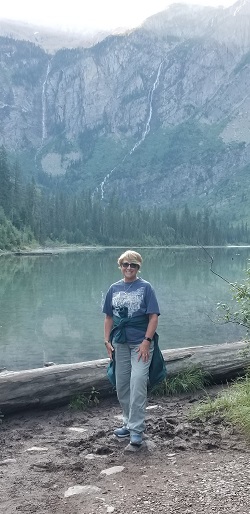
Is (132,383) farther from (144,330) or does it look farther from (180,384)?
(180,384)

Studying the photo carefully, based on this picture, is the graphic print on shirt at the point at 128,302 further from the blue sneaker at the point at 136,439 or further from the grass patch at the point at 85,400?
the grass patch at the point at 85,400

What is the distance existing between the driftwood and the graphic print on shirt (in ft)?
9.29

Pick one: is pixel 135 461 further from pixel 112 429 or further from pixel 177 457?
pixel 112 429

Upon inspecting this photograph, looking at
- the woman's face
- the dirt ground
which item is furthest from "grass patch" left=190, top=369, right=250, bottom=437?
the woman's face

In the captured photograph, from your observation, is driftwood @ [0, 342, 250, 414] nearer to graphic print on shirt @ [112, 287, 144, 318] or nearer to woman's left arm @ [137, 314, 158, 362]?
graphic print on shirt @ [112, 287, 144, 318]

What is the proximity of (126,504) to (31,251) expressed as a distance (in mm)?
104139

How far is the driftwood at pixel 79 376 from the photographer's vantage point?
10625 mm

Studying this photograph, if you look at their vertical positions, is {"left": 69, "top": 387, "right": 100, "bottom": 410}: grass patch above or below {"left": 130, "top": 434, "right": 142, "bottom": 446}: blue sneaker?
below

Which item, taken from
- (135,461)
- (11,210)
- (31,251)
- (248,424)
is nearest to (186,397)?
(248,424)

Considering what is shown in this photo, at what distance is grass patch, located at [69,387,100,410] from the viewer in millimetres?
11212

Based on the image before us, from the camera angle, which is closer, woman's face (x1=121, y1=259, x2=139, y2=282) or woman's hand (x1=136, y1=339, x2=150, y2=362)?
woman's hand (x1=136, y1=339, x2=150, y2=362)

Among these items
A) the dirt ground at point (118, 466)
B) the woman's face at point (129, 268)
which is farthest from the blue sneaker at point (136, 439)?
the woman's face at point (129, 268)

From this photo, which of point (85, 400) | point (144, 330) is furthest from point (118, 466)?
point (85, 400)

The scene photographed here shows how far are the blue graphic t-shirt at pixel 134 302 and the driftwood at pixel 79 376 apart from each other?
2763mm
